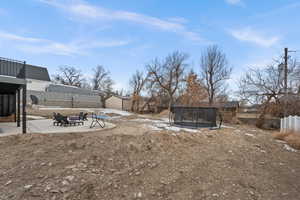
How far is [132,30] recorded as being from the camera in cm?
1292

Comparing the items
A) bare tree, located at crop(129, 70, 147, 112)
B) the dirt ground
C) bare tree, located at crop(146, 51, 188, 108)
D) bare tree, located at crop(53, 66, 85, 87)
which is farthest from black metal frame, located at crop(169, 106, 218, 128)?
bare tree, located at crop(53, 66, 85, 87)

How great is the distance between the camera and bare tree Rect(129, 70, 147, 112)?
28031 mm

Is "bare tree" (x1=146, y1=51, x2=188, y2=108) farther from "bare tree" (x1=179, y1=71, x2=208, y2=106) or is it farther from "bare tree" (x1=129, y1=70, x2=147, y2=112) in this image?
"bare tree" (x1=129, y1=70, x2=147, y2=112)

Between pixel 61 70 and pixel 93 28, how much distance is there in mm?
33151

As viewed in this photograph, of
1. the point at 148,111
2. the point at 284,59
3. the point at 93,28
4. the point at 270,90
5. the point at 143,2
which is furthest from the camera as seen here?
the point at 148,111

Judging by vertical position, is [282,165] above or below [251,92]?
below

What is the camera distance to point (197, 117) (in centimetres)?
1118

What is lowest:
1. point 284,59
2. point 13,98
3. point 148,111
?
point 148,111

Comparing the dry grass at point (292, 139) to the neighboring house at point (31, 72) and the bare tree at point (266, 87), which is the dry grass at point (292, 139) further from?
the neighboring house at point (31, 72)

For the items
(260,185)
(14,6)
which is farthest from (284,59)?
(14,6)

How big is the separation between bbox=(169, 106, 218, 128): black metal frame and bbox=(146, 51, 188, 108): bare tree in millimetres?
13132

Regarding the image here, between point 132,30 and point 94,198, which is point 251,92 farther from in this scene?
point 94,198

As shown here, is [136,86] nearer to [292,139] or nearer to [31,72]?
[31,72]

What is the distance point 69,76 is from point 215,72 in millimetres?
33642
